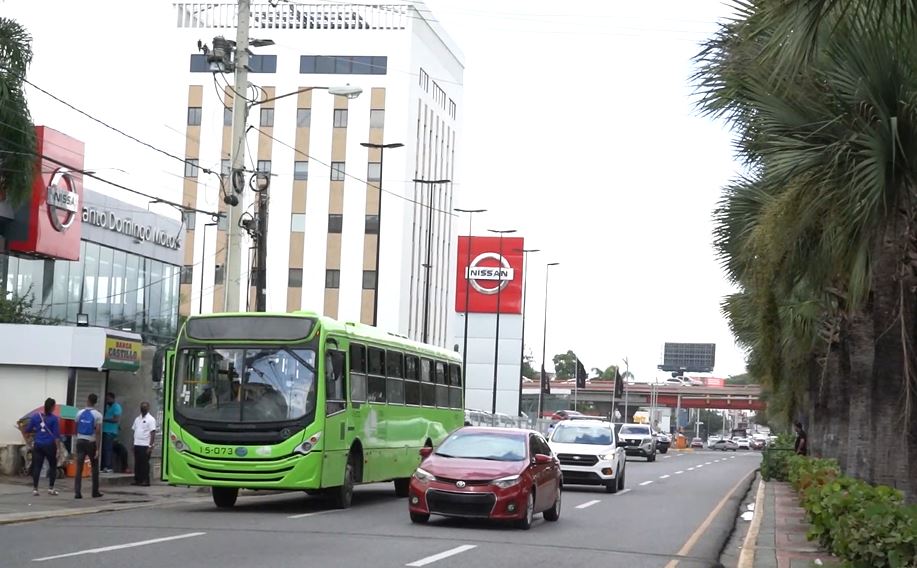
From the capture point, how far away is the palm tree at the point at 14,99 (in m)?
27.0

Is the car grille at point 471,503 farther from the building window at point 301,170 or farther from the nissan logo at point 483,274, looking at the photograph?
the nissan logo at point 483,274

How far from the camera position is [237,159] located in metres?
27.0

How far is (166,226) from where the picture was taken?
5038 centimetres

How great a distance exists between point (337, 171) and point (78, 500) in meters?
59.4

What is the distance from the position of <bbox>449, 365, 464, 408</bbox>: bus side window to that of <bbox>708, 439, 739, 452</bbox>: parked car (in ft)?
343

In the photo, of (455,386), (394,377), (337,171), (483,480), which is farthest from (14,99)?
(337,171)

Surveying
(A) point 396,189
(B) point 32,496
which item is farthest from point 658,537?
(A) point 396,189

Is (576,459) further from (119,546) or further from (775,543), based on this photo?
(119,546)

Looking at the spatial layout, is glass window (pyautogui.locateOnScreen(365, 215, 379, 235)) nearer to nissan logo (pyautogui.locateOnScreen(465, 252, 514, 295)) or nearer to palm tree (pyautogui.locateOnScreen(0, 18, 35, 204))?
nissan logo (pyautogui.locateOnScreen(465, 252, 514, 295))

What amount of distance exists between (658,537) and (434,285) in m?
71.8

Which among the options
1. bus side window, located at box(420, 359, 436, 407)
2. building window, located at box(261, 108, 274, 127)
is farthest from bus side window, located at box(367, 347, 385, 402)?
building window, located at box(261, 108, 274, 127)

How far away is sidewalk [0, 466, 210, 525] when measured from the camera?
18.9m

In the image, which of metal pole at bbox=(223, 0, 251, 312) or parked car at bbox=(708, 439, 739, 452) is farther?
parked car at bbox=(708, 439, 739, 452)

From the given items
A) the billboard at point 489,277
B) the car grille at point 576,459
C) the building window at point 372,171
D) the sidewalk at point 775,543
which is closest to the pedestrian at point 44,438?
the sidewalk at point 775,543
